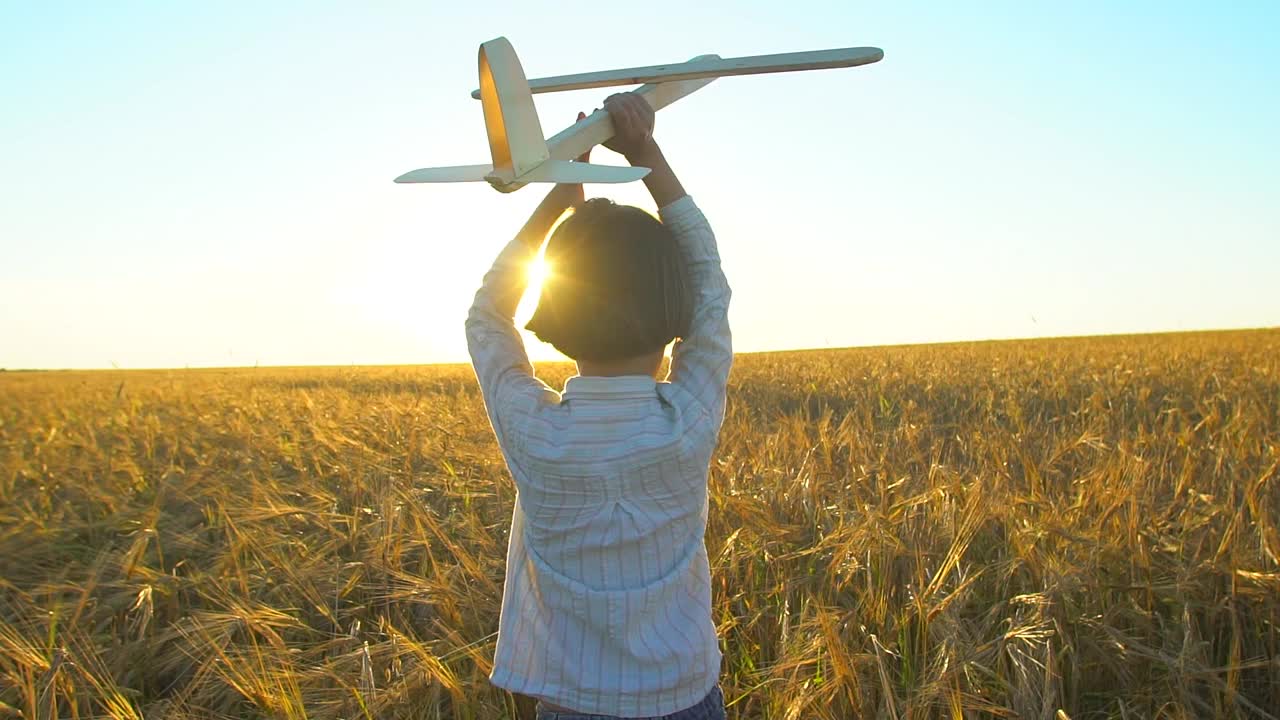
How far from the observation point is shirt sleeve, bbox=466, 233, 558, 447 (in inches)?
50.1

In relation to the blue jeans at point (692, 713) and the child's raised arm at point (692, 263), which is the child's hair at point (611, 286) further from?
the blue jeans at point (692, 713)

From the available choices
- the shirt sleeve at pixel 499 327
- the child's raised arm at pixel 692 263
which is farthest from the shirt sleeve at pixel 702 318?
the shirt sleeve at pixel 499 327

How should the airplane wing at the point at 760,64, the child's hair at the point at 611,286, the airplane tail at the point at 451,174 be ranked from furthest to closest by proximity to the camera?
the airplane wing at the point at 760,64 → the airplane tail at the point at 451,174 → the child's hair at the point at 611,286

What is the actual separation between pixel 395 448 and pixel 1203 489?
3.57 meters

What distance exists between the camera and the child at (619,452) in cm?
115

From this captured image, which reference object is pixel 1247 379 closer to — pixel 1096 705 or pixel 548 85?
pixel 1096 705

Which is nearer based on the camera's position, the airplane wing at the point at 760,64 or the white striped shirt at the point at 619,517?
the white striped shirt at the point at 619,517

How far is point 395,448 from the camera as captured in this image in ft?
14.1

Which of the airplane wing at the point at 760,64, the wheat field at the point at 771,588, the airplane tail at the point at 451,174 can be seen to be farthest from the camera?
the wheat field at the point at 771,588

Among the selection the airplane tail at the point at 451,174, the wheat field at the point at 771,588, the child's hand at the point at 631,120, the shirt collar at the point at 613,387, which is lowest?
the wheat field at the point at 771,588

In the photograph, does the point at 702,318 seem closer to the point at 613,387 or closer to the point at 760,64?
the point at 613,387

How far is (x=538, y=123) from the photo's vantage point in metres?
1.21

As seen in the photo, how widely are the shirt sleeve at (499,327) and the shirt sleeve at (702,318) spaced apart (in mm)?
221

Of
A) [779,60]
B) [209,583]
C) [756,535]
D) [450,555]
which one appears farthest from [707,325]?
[209,583]
